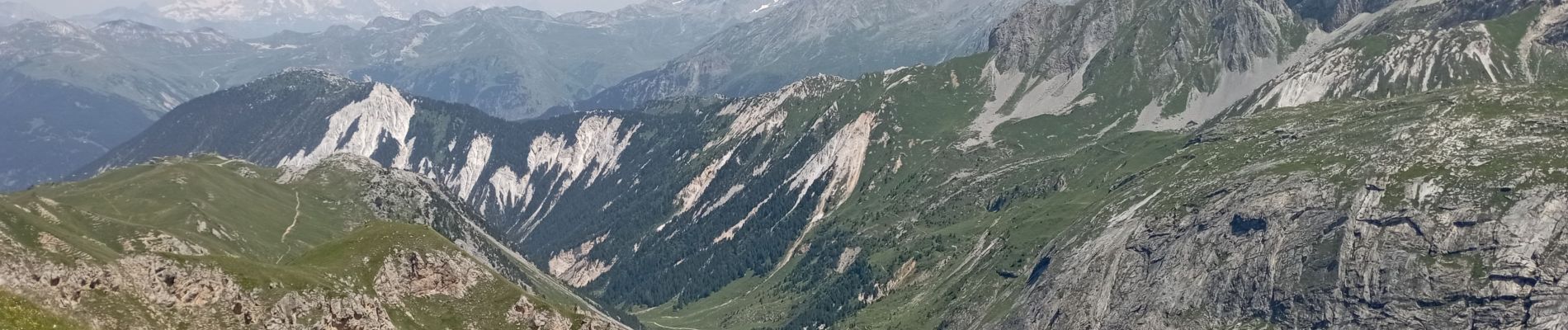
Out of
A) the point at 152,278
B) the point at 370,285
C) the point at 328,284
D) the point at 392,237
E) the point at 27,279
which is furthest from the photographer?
the point at 392,237

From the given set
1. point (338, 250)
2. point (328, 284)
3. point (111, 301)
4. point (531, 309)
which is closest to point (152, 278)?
point (111, 301)

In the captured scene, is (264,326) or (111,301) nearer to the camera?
(111,301)

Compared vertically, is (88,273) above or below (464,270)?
above

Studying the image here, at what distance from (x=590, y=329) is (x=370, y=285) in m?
26.1

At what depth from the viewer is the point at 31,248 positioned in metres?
116

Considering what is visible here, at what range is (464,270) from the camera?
15562cm

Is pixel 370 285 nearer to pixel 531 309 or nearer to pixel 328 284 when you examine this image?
pixel 328 284

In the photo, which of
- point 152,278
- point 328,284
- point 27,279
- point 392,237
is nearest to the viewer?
point 27,279

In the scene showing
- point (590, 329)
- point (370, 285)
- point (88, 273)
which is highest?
point (88, 273)

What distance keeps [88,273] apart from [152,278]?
246 inches

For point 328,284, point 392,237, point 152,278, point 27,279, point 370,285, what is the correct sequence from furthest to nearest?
1. point 392,237
2. point 370,285
3. point 328,284
4. point 152,278
5. point 27,279

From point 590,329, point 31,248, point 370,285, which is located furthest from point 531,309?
point 31,248

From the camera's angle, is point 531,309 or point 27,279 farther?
point 531,309

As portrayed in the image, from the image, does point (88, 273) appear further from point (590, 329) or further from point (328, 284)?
point (590, 329)
